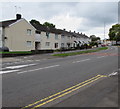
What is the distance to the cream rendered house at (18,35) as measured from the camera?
93.1 feet

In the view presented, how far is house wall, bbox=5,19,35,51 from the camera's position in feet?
93.0

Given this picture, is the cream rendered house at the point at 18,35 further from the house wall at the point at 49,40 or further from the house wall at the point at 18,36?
the house wall at the point at 49,40

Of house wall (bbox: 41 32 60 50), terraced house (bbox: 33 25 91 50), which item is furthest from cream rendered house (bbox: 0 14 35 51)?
house wall (bbox: 41 32 60 50)

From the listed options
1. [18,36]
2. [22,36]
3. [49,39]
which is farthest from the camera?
[49,39]

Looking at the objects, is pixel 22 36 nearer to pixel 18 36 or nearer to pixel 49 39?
pixel 18 36

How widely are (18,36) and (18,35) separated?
24 cm

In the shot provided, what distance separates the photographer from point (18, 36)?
97.5 feet

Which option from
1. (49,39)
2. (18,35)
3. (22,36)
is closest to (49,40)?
(49,39)

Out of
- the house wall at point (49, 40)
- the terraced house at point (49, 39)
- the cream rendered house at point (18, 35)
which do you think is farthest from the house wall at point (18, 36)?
the house wall at point (49, 40)

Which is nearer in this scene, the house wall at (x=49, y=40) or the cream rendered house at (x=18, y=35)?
the cream rendered house at (x=18, y=35)

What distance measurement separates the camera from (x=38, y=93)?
197 inches

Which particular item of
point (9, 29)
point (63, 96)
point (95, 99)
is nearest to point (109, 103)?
point (95, 99)

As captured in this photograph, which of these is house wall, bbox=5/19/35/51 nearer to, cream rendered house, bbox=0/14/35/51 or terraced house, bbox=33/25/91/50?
cream rendered house, bbox=0/14/35/51

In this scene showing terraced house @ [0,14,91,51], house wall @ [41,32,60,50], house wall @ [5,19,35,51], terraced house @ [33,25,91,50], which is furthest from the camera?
house wall @ [41,32,60,50]
